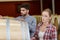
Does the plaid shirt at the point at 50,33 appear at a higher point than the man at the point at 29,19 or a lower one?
lower

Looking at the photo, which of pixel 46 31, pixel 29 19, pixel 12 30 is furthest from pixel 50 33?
pixel 12 30

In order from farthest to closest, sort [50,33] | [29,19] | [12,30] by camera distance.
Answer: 1. [29,19]
2. [50,33]
3. [12,30]

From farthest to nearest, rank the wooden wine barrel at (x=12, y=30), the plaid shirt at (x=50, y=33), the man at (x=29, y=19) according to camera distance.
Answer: the man at (x=29, y=19) → the plaid shirt at (x=50, y=33) → the wooden wine barrel at (x=12, y=30)

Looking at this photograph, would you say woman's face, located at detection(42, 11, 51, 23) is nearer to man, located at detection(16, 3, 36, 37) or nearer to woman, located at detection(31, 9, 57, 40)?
woman, located at detection(31, 9, 57, 40)

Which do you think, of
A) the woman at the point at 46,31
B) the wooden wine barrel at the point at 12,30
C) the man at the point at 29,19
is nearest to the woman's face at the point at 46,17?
the woman at the point at 46,31

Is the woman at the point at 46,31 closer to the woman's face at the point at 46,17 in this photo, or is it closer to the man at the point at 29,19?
the woman's face at the point at 46,17

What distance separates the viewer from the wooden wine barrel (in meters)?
1.16

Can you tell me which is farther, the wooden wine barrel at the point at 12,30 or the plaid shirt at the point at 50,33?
the plaid shirt at the point at 50,33

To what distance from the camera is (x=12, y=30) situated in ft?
3.92

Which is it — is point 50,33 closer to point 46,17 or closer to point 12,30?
point 46,17

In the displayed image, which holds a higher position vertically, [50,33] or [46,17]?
[46,17]

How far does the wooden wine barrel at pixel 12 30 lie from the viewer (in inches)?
45.8

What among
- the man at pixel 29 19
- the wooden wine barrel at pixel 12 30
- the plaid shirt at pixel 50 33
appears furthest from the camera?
the man at pixel 29 19

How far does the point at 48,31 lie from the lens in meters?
2.29
